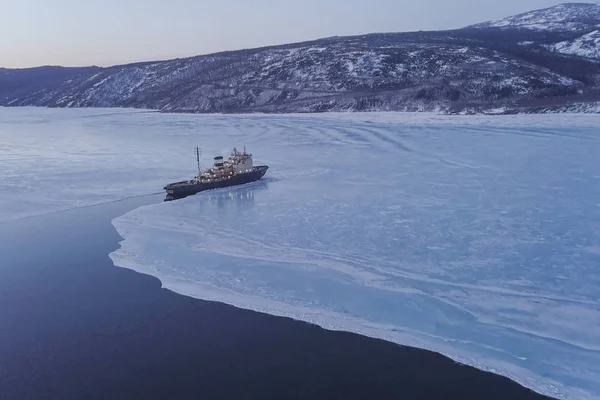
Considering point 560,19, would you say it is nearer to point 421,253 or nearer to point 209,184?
point 209,184

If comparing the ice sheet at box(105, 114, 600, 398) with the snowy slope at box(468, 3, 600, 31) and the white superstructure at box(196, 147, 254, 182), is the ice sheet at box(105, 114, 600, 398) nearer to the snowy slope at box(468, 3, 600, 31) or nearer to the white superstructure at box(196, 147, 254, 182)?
the white superstructure at box(196, 147, 254, 182)

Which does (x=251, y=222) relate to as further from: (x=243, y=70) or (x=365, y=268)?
(x=243, y=70)

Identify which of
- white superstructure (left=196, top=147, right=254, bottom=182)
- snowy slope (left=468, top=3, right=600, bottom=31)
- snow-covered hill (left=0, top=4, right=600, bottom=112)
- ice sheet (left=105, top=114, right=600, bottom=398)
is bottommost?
ice sheet (left=105, top=114, right=600, bottom=398)

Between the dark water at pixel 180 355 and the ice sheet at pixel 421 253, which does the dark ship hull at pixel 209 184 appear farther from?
the dark water at pixel 180 355

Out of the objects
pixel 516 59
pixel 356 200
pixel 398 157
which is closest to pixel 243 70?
pixel 516 59

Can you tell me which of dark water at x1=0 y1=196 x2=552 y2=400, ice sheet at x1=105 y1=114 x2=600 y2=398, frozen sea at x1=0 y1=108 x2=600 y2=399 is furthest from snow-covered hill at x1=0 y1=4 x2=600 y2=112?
dark water at x1=0 y1=196 x2=552 y2=400

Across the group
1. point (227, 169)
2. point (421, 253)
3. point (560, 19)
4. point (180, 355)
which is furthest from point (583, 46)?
point (180, 355)

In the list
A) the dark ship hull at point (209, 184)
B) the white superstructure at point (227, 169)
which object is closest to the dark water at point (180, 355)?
the dark ship hull at point (209, 184)
